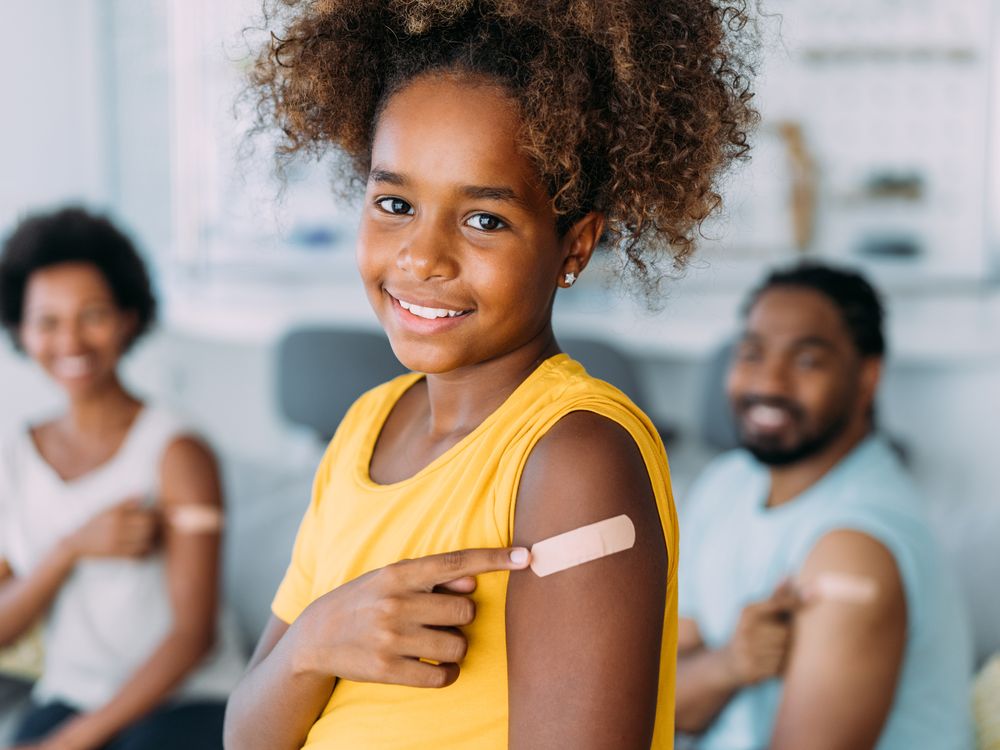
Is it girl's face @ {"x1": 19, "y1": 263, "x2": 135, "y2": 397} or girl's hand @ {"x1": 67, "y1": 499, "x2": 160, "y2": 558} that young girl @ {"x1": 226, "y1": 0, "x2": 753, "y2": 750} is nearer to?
girl's hand @ {"x1": 67, "y1": 499, "x2": 160, "y2": 558}

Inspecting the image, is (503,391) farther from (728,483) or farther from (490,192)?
(728,483)

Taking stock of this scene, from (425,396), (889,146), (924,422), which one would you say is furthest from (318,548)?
(889,146)

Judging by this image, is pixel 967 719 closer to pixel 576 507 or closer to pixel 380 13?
pixel 576 507

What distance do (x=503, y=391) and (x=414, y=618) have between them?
187 mm

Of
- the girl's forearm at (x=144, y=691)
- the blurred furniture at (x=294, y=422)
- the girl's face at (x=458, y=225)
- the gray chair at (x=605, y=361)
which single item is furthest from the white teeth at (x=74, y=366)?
the girl's face at (x=458, y=225)

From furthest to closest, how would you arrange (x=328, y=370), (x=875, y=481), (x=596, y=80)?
(x=328, y=370) → (x=875, y=481) → (x=596, y=80)

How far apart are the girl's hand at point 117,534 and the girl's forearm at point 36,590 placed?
0.08 ft

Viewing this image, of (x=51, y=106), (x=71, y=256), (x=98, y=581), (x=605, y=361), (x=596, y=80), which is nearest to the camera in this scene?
(x=596, y=80)

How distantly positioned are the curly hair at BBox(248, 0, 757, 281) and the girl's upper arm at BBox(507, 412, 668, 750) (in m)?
0.19

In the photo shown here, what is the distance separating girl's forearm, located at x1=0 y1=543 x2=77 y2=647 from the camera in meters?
1.80

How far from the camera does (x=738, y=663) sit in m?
1.52

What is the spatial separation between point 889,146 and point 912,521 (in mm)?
2149

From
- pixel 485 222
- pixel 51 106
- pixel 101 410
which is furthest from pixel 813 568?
pixel 51 106

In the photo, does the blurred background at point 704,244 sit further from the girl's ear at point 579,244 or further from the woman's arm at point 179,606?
the girl's ear at point 579,244
